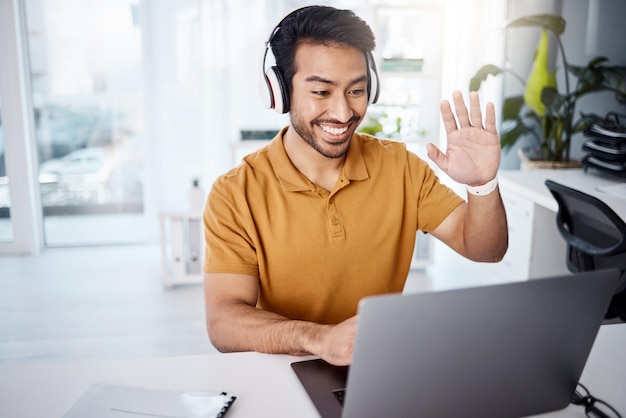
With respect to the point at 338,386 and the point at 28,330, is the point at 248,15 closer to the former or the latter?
the point at 28,330

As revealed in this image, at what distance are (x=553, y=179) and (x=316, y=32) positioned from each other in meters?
1.66

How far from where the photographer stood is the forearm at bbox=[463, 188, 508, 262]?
1.41 meters

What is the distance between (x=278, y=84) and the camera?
4.88 ft

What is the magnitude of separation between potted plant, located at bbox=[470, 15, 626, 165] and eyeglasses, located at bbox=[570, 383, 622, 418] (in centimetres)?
227

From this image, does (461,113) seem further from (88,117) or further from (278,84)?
(88,117)

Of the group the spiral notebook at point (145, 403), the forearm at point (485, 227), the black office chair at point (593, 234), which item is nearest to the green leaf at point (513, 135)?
the black office chair at point (593, 234)

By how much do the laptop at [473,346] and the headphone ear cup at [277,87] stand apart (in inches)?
33.3

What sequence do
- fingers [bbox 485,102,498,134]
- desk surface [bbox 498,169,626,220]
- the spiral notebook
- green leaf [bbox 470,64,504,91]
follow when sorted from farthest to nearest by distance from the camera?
green leaf [bbox 470,64,504,91] < desk surface [bbox 498,169,626,220] < fingers [bbox 485,102,498,134] < the spiral notebook

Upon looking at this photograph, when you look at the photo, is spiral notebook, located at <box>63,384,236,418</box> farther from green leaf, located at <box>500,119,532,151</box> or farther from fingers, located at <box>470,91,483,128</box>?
green leaf, located at <box>500,119,532,151</box>

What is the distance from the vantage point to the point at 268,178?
149 centimetres

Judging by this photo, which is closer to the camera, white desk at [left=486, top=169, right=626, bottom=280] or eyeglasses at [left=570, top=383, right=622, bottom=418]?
eyeglasses at [left=570, top=383, right=622, bottom=418]

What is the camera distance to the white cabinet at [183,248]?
336 cm

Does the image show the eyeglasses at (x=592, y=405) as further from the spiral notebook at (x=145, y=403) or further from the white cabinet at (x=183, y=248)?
the white cabinet at (x=183, y=248)

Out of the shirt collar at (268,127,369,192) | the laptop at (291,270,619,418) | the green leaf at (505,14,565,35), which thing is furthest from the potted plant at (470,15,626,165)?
the laptop at (291,270,619,418)
